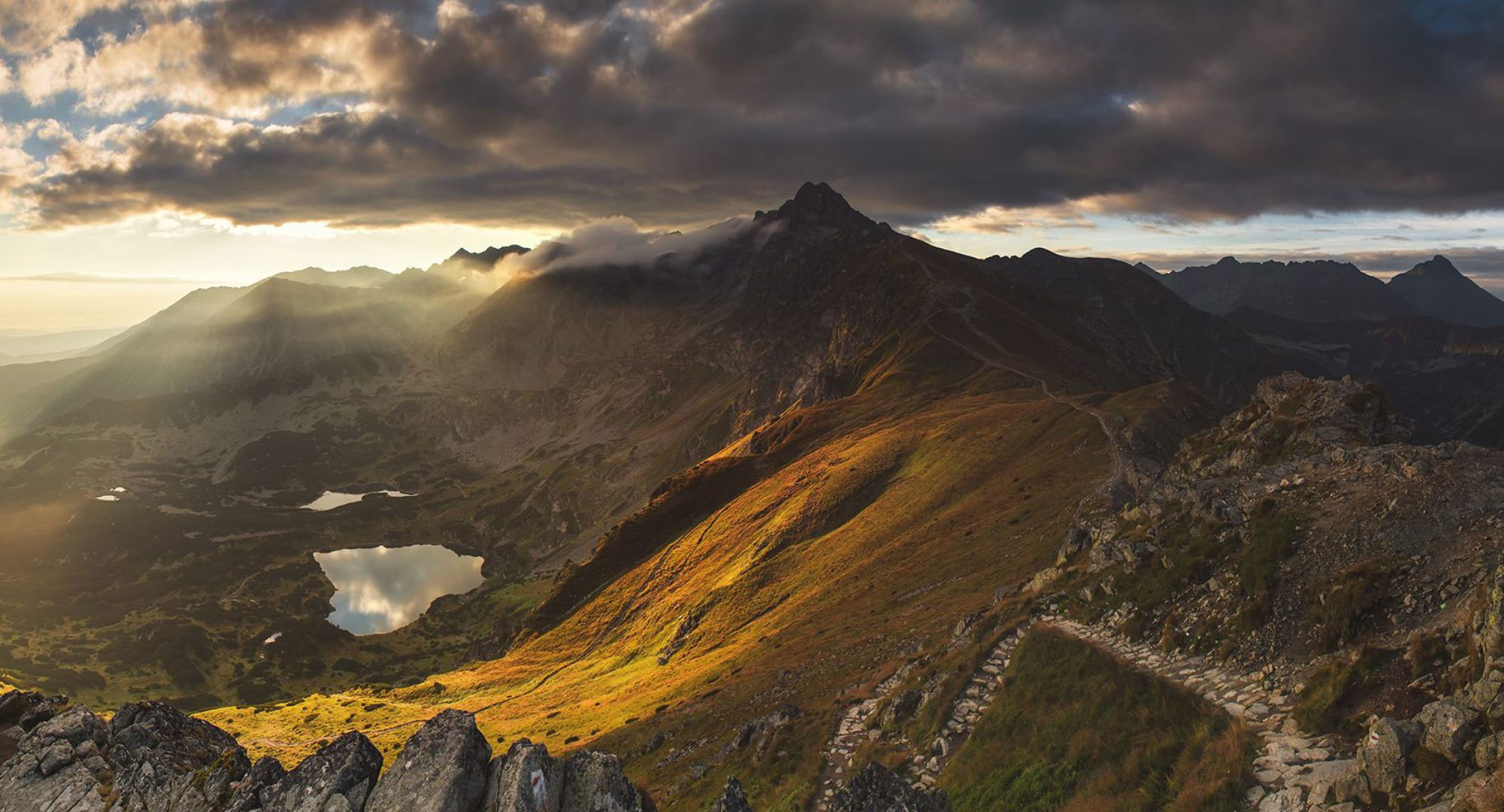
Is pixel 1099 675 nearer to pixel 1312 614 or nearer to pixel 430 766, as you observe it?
pixel 1312 614

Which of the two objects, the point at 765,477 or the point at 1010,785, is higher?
the point at 1010,785

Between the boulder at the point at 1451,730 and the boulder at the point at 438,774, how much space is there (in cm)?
2336

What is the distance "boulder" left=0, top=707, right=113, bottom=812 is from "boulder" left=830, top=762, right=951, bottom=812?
84.8ft

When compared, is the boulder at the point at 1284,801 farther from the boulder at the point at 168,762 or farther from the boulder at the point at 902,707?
the boulder at the point at 168,762

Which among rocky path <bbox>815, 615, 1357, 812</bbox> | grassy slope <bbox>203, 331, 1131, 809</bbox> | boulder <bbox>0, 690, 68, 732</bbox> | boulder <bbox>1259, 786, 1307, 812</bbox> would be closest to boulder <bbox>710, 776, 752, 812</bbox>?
rocky path <bbox>815, 615, 1357, 812</bbox>

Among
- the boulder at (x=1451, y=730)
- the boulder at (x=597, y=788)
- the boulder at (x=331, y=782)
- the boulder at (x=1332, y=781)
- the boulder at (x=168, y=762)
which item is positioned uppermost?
the boulder at (x=1451, y=730)

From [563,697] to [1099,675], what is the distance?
76897 mm

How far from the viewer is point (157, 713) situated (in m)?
27.8

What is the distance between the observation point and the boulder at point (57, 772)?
2489 centimetres

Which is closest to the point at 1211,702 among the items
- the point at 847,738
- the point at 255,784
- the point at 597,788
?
the point at 847,738

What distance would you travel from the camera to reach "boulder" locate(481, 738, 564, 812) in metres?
20.1

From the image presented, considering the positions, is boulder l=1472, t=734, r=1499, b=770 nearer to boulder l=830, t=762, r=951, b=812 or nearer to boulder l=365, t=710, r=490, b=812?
boulder l=830, t=762, r=951, b=812

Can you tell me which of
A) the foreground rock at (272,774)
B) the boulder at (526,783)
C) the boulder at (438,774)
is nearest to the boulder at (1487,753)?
the foreground rock at (272,774)

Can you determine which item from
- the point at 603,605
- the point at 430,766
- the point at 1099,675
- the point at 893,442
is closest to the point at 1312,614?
the point at 1099,675
